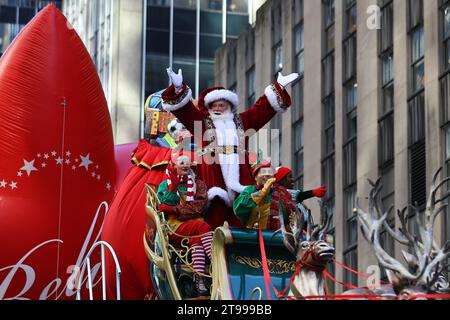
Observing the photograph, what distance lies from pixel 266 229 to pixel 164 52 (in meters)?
53.0

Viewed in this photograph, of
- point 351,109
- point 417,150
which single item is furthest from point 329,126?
point 417,150

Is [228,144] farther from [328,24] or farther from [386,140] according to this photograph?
[328,24]

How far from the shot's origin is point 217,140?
62.4 feet

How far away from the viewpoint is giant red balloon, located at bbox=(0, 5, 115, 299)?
23047 millimetres

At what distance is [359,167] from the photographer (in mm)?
43469

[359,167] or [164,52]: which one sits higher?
[164,52]

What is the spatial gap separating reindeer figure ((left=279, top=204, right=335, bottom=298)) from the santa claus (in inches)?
123

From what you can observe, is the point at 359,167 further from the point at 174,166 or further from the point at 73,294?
the point at 174,166

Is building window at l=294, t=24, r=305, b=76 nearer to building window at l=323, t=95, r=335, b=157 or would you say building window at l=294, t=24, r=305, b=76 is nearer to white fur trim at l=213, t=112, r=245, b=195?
building window at l=323, t=95, r=335, b=157

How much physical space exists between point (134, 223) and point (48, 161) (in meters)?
2.03

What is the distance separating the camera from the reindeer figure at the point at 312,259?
50.5 ft

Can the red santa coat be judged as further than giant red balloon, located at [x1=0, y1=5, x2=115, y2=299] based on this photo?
No

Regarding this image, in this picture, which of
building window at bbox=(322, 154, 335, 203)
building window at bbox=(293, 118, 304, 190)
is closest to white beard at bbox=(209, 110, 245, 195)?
building window at bbox=(322, 154, 335, 203)
